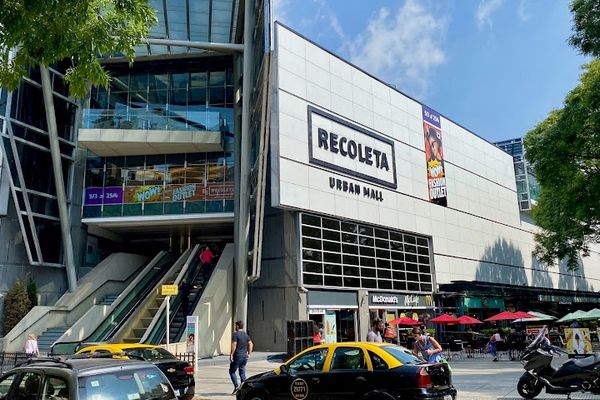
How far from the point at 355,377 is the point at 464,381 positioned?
724 centimetres

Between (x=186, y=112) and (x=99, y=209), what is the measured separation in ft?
23.0

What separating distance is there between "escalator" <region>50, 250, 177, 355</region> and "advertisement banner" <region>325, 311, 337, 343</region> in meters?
8.55

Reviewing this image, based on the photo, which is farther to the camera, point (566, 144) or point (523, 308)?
point (523, 308)

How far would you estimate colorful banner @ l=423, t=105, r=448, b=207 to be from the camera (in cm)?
3575

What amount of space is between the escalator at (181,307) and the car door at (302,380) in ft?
A: 42.3

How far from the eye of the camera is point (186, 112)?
27.3 metres

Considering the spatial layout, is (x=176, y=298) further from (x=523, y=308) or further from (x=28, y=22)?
(x=523, y=308)

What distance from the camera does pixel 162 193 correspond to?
89.1 ft

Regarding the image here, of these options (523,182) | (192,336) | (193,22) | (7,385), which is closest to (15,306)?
(192,336)

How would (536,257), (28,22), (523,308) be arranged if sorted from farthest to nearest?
(536,257) < (523,308) < (28,22)

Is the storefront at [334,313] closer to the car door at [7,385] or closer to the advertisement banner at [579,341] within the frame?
the advertisement banner at [579,341]

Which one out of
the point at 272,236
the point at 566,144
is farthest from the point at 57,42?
the point at 566,144

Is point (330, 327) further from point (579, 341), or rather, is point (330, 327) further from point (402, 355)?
point (402, 355)

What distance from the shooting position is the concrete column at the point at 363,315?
26.7 meters
